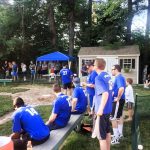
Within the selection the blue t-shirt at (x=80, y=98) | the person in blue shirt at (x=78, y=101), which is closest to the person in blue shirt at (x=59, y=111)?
the person in blue shirt at (x=78, y=101)

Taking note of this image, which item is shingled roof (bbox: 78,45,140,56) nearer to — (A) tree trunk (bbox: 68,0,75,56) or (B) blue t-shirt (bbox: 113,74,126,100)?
(A) tree trunk (bbox: 68,0,75,56)

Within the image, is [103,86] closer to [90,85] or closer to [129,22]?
[90,85]

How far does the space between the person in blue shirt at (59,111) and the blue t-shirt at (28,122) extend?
1.12m

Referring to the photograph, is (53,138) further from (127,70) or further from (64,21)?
(64,21)

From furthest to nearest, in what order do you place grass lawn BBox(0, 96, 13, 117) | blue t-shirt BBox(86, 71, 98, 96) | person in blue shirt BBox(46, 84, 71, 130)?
grass lawn BBox(0, 96, 13, 117)
blue t-shirt BBox(86, 71, 98, 96)
person in blue shirt BBox(46, 84, 71, 130)

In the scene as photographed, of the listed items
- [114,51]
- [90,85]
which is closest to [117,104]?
[90,85]

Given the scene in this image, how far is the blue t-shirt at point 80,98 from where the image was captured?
887 centimetres

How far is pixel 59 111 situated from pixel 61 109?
0.19 ft

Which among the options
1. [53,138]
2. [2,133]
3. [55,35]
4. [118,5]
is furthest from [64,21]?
[53,138]

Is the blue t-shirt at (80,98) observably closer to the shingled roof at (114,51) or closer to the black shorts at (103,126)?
the black shorts at (103,126)

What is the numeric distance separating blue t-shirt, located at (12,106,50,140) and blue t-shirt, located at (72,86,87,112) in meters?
3.00

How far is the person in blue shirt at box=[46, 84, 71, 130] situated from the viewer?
276 inches

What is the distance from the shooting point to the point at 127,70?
28828mm

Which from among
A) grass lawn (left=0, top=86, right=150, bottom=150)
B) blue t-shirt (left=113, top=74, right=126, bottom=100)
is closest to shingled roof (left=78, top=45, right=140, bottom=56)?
grass lawn (left=0, top=86, right=150, bottom=150)
